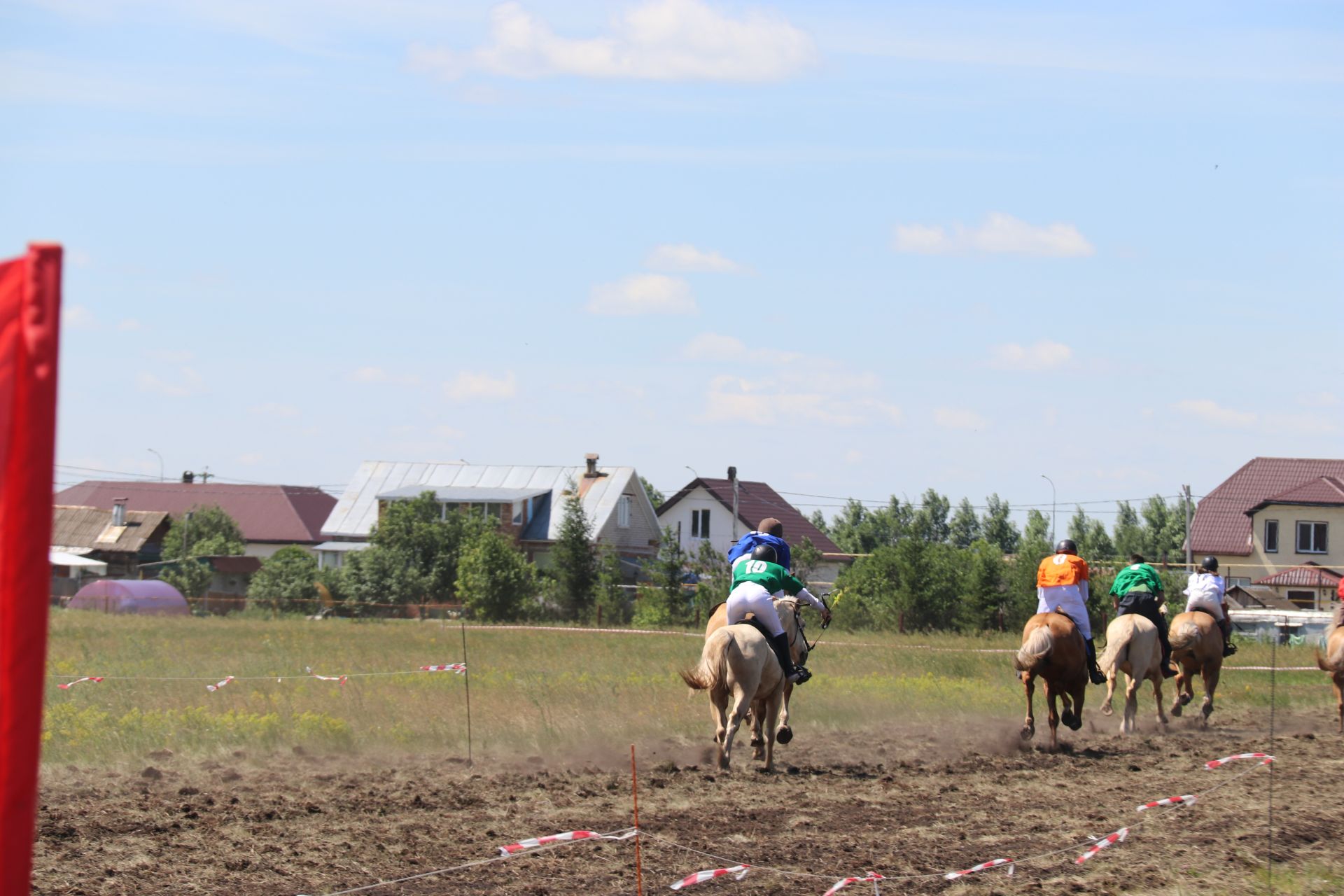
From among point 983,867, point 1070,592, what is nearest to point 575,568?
point 1070,592

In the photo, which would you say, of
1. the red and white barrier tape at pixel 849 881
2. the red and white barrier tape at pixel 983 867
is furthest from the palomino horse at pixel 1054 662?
the red and white barrier tape at pixel 849 881

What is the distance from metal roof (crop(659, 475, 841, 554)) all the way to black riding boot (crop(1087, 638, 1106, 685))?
50.0m

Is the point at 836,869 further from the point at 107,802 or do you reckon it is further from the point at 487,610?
the point at 487,610

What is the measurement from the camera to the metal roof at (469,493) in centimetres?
6888

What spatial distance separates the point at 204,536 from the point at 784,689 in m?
70.9

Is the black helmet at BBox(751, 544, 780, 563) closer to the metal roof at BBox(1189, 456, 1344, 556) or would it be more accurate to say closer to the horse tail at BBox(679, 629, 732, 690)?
the horse tail at BBox(679, 629, 732, 690)

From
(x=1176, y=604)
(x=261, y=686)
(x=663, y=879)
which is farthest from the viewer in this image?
(x=1176, y=604)

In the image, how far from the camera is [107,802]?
9.98 metres

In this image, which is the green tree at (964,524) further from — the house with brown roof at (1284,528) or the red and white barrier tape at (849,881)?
the red and white barrier tape at (849,881)

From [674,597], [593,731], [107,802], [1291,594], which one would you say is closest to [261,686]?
[593,731]

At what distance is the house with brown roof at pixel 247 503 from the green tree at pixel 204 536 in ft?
7.85

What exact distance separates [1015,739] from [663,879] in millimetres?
7821

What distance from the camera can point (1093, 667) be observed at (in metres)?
15.3

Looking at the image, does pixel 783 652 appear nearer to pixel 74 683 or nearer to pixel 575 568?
pixel 74 683
